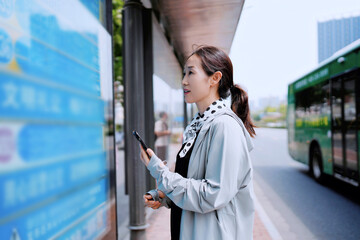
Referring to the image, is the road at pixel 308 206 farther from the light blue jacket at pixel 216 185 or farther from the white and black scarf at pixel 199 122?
the white and black scarf at pixel 199 122

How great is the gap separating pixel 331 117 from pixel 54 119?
6.81 metres

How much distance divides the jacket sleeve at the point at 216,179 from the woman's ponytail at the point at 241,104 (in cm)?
32

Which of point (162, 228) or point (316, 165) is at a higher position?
point (316, 165)

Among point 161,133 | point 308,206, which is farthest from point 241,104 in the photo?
point 161,133

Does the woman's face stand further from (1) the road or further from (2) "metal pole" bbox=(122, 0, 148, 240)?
(1) the road

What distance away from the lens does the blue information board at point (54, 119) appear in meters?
1.70

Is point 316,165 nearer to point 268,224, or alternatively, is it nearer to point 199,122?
point 268,224

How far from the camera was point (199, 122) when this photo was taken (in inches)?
61.0

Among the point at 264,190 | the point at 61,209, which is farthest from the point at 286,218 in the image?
the point at 61,209

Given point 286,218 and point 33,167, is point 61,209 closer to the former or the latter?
point 33,167

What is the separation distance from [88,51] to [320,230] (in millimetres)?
4242

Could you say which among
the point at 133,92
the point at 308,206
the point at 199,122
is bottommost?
the point at 308,206

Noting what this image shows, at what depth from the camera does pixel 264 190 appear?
7.39m

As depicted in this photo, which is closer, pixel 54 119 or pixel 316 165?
pixel 54 119
